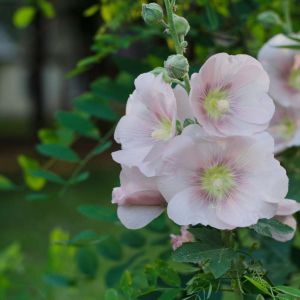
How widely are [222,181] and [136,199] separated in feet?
0.25

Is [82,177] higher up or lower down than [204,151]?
lower down

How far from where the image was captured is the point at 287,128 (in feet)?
3.50

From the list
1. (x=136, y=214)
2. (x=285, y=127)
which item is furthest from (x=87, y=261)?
(x=136, y=214)

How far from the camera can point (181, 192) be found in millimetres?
720

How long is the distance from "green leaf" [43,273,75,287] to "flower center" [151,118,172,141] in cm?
72

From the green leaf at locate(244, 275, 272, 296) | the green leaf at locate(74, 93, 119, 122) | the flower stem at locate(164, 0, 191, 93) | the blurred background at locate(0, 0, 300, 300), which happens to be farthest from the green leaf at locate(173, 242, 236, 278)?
the green leaf at locate(74, 93, 119, 122)

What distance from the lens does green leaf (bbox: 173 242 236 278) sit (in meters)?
0.70

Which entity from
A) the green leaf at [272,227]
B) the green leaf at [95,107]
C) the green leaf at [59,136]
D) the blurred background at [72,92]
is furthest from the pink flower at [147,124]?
the green leaf at [59,136]

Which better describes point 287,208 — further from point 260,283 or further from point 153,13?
point 153,13

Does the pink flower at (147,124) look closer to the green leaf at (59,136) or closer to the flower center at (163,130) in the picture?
the flower center at (163,130)

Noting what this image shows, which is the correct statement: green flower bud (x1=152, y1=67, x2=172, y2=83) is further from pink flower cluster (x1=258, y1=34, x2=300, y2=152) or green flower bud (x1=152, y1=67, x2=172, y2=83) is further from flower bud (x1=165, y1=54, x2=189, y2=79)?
pink flower cluster (x1=258, y1=34, x2=300, y2=152)

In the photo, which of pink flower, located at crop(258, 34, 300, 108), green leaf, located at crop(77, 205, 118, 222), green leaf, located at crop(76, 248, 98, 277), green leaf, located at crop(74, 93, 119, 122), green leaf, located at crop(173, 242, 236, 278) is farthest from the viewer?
green leaf, located at crop(76, 248, 98, 277)

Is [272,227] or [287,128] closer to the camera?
[272,227]

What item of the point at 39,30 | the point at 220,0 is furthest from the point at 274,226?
the point at 39,30
